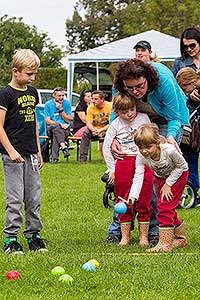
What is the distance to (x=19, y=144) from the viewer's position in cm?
709

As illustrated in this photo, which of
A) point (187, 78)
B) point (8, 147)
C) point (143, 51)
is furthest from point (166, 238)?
point (143, 51)

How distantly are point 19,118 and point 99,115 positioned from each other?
32.1 feet

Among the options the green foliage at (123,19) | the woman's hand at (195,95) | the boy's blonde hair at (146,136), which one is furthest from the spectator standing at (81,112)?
the green foliage at (123,19)

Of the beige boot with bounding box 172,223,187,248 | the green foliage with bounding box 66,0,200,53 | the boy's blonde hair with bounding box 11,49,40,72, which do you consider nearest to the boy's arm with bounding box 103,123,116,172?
the beige boot with bounding box 172,223,187,248

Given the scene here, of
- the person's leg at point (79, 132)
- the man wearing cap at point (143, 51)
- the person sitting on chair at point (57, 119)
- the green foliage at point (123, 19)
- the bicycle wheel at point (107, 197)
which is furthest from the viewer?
the green foliage at point (123, 19)

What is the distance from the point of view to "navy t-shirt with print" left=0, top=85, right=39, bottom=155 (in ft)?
23.0

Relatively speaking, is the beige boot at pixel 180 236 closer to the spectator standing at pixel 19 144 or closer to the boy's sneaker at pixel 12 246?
the spectator standing at pixel 19 144

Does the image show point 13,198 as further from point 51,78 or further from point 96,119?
point 51,78

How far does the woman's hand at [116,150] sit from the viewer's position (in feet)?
24.9

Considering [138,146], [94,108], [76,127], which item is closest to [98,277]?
[138,146]

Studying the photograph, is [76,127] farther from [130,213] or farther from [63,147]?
[130,213]

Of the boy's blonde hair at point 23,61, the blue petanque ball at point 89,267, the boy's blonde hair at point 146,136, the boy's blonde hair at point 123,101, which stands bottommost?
the blue petanque ball at point 89,267

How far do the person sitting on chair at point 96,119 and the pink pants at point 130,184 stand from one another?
8.99m

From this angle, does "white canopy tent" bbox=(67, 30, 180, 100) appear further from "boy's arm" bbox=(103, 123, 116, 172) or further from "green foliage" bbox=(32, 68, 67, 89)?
"green foliage" bbox=(32, 68, 67, 89)
